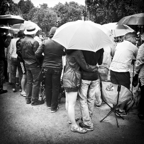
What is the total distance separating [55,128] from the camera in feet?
10.9

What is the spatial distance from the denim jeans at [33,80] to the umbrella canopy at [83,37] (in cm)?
180

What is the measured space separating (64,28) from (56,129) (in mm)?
2156

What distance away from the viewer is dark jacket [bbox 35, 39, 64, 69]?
3.69 metres

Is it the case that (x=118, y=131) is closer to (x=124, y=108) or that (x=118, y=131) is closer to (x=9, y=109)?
(x=124, y=108)

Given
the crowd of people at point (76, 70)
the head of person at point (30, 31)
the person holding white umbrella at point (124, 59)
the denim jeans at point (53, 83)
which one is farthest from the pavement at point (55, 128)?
the head of person at point (30, 31)

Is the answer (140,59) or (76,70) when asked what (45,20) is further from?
(76,70)

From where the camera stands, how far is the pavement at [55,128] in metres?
2.94

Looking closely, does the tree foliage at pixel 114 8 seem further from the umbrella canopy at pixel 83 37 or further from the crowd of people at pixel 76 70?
the umbrella canopy at pixel 83 37

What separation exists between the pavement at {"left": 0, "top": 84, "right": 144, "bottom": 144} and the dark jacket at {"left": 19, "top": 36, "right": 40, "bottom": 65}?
1.36 m

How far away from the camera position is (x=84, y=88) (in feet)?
9.97

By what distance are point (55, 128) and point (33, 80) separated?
1.66 metres

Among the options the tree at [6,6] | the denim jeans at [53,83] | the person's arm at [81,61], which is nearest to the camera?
the person's arm at [81,61]

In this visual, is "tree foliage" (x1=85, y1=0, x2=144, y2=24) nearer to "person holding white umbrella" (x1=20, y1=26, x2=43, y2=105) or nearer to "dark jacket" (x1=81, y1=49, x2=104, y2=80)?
"person holding white umbrella" (x1=20, y1=26, x2=43, y2=105)

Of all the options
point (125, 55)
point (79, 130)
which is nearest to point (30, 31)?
point (125, 55)
